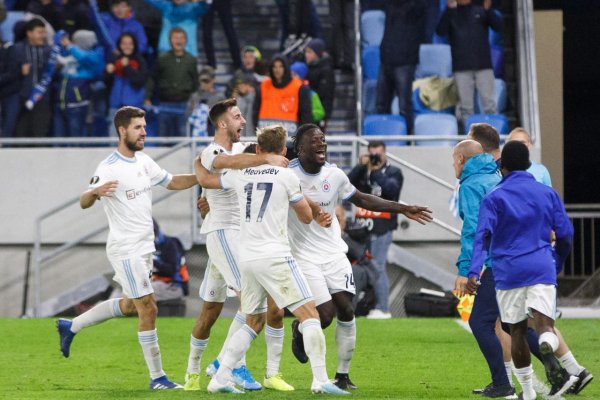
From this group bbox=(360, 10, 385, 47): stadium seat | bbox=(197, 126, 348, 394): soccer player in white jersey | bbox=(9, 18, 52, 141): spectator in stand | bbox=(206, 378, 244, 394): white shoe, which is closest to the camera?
bbox=(197, 126, 348, 394): soccer player in white jersey

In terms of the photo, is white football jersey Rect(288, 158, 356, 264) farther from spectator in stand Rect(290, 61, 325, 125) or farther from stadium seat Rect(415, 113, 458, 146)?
stadium seat Rect(415, 113, 458, 146)

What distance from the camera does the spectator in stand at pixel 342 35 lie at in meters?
23.1

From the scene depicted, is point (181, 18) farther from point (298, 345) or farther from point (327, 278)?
point (327, 278)

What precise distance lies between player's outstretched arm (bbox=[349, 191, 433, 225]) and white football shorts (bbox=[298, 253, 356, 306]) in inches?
17.4

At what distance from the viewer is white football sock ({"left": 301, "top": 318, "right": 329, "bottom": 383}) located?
1012 centimetres

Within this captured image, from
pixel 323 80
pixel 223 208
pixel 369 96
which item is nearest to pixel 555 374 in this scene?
pixel 223 208

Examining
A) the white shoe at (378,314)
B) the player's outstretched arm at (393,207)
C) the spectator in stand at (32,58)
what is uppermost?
the spectator in stand at (32,58)

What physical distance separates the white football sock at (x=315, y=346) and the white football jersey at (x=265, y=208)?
0.57 m

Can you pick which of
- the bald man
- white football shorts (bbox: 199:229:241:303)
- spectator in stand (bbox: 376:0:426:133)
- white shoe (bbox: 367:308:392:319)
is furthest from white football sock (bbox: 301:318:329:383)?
spectator in stand (bbox: 376:0:426:133)

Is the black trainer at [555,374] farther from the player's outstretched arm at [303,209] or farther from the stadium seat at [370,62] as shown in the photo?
the stadium seat at [370,62]

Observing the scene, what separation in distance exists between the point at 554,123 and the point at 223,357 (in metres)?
15.9

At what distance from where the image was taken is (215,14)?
2392 cm

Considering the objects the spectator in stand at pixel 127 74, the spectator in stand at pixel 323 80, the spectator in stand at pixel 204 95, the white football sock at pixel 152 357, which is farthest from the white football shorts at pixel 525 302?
the spectator in stand at pixel 127 74

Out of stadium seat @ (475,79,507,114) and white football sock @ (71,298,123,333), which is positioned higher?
stadium seat @ (475,79,507,114)
